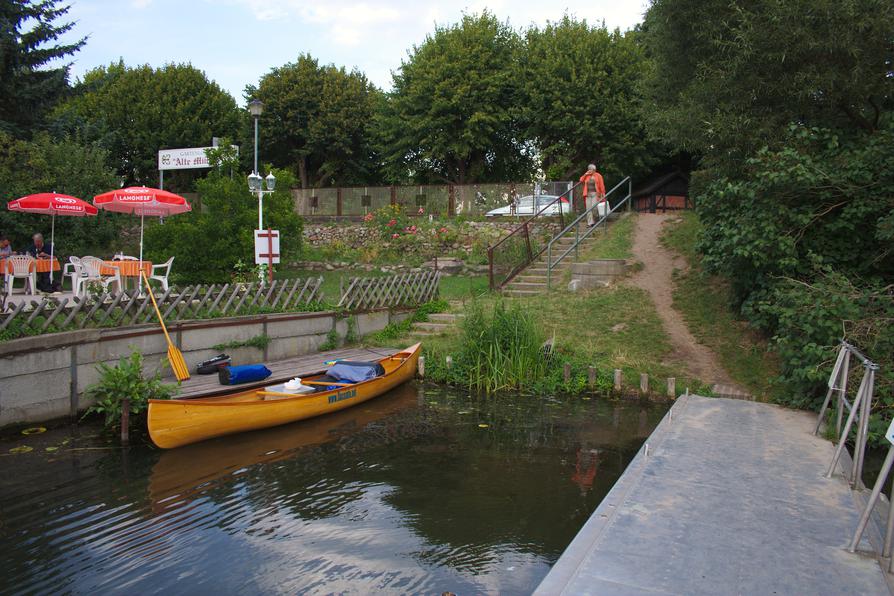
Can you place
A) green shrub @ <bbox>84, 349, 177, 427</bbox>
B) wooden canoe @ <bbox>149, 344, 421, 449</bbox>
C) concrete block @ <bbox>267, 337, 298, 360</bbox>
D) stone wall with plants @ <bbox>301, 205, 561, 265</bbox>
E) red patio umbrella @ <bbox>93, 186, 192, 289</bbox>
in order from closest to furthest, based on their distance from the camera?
wooden canoe @ <bbox>149, 344, 421, 449</bbox>
green shrub @ <bbox>84, 349, 177, 427</bbox>
concrete block @ <bbox>267, 337, 298, 360</bbox>
red patio umbrella @ <bbox>93, 186, 192, 289</bbox>
stone wall with plants @ <bbox>301, 205, 561, 265</bbox>

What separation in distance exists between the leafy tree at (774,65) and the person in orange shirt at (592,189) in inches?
279

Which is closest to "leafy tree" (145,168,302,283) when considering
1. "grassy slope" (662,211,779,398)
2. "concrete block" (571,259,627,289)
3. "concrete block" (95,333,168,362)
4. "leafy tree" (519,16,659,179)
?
"concrete block" (95,333,168,362)

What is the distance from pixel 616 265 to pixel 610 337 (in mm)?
3839

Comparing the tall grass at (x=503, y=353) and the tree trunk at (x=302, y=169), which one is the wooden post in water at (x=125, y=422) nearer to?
the tall grass at (x=503, y=353)

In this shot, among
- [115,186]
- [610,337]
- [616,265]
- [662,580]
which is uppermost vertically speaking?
[115,186]

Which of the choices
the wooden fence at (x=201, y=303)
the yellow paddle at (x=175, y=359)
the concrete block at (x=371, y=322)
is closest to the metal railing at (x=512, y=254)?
the wooden fence at (x=201, y=303)

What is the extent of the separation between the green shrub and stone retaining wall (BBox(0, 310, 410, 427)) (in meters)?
0.51

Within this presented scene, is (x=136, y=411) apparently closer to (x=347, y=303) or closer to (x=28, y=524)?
(x=28, y=524)

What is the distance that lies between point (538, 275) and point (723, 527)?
1322 cm

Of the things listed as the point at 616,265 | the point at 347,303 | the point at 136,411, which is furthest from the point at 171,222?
the point at 616,265

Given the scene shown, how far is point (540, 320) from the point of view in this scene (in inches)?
543

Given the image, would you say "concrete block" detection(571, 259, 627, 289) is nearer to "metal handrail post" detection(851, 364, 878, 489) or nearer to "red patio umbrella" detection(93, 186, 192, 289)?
"red patio umbrella" detection(93, 186, 192, 289)

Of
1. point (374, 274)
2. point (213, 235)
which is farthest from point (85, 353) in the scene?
point (374, 274)

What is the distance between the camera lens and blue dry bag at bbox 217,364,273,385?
9.77 m
